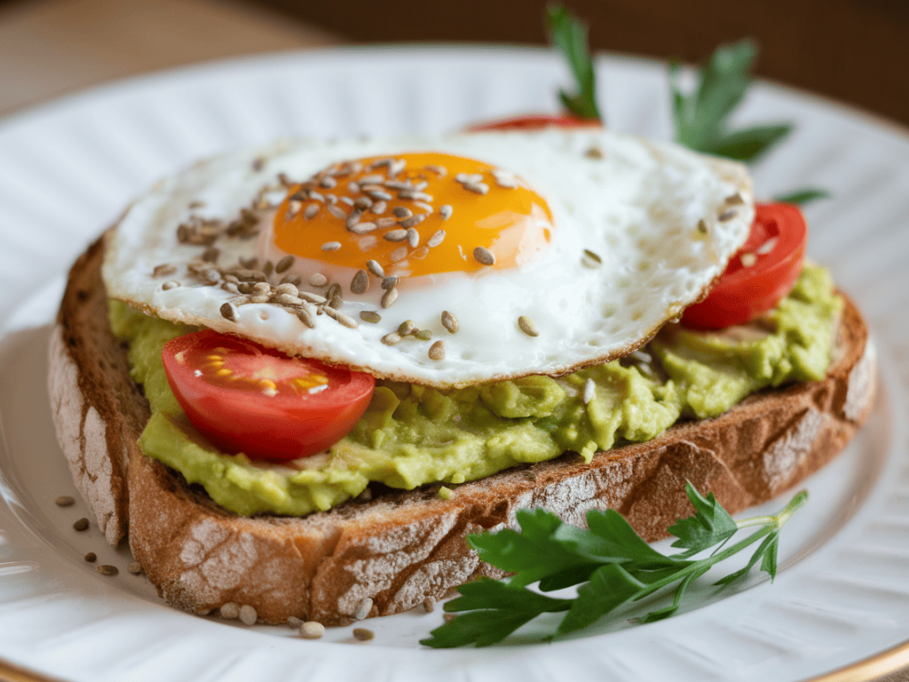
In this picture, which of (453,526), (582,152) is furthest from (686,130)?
(453,526)

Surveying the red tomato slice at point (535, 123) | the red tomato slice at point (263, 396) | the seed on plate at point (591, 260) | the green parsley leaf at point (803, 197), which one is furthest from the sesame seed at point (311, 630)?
the green parsley leaf at point (803, 197)

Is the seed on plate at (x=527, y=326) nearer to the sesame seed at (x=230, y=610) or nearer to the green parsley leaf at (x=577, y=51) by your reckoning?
the sesame seed at (x=230, y=610)

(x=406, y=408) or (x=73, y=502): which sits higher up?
(x=406, y=408)

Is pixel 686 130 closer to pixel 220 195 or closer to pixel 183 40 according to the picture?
pixel 220 195

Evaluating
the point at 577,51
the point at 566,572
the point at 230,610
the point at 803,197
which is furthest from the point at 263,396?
the point at 803,197

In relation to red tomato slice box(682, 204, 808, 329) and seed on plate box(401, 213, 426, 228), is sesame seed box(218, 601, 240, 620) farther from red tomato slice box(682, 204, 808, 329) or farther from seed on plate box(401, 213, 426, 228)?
red tomato slice box(682, 204, 808, 329)
